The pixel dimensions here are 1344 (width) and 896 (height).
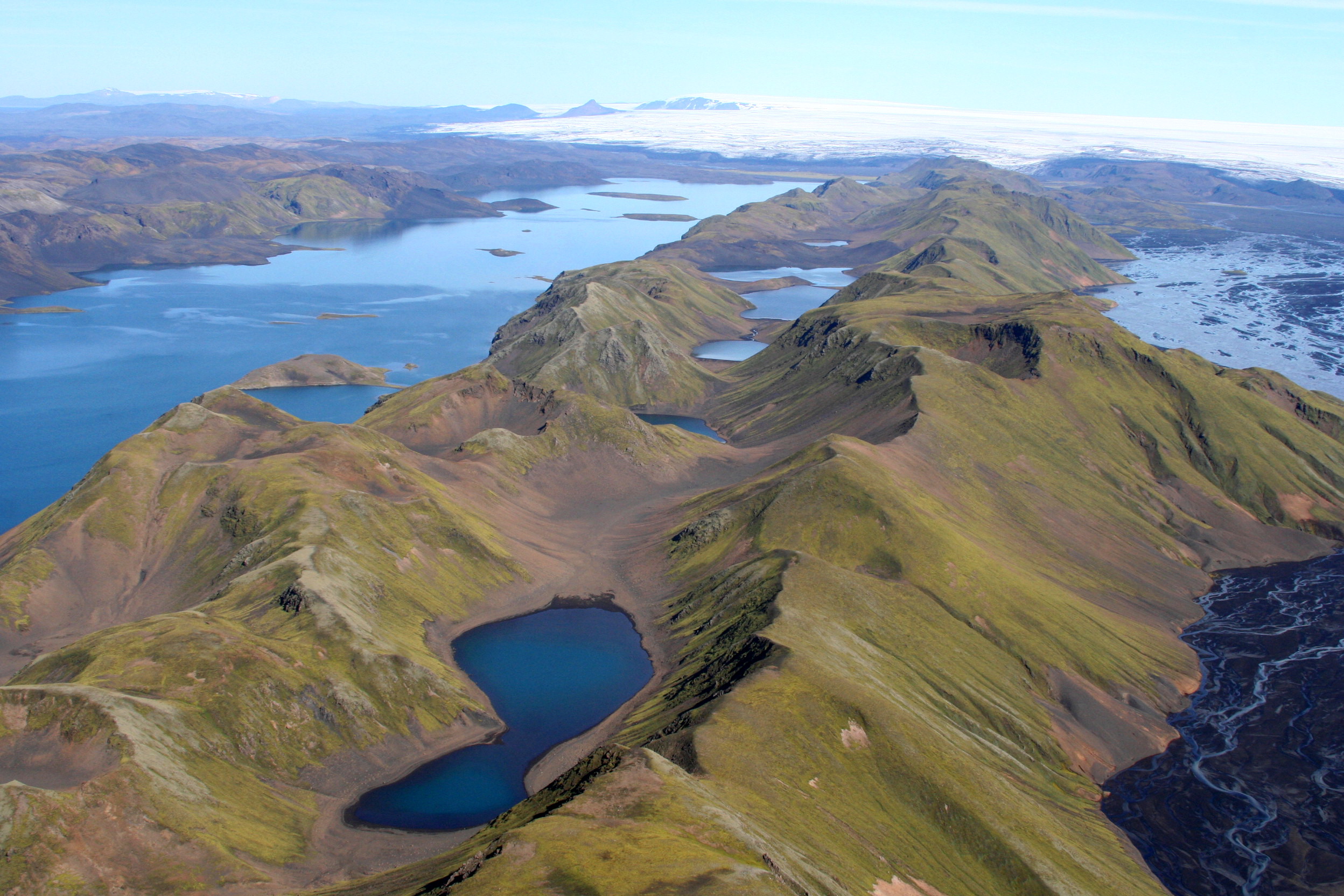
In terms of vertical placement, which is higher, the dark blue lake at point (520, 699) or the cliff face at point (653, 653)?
the cliff face at point (653, 653)

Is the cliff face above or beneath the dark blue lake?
above

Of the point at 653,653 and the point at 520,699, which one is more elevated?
the point at 653,653

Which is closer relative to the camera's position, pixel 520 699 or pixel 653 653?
pixel 520 699

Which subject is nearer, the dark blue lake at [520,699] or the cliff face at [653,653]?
the cliff face at [653,653]
